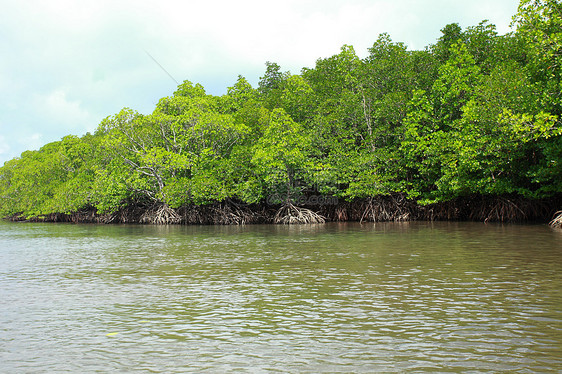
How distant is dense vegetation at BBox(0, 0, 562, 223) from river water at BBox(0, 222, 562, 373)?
41.6ft

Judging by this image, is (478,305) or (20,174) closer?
(478,305)

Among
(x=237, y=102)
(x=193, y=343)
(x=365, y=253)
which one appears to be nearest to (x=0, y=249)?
(x=365, y=253)

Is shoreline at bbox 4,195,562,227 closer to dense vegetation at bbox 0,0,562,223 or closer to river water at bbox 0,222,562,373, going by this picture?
dense vegetation at bbox 0,0,562,223

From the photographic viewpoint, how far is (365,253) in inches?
553

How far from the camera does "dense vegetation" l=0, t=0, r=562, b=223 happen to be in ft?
82.5

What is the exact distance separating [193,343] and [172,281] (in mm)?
4647

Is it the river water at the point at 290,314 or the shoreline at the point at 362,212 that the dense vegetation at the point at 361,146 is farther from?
the river water at the point at 290,314

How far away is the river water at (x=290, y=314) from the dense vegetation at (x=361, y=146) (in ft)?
41.6

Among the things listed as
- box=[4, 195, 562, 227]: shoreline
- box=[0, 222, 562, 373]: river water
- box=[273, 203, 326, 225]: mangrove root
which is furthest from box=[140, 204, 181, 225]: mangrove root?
box=[0, 222, 562, 373]: river water

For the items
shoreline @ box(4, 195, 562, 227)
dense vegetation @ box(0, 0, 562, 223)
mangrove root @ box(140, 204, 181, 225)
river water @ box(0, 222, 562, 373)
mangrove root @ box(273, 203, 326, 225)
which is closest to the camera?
river water @ box(0, 222, 562, 373)

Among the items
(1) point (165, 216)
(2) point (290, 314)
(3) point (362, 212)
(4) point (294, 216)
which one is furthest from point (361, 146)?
(2) point (290, 314)

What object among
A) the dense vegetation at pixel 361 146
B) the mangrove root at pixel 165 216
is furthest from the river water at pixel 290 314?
the mangrove root at pixel 165 216

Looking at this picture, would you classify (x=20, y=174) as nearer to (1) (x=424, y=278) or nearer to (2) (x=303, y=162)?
(2) (x=303, y=162)

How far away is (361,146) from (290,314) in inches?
1119
